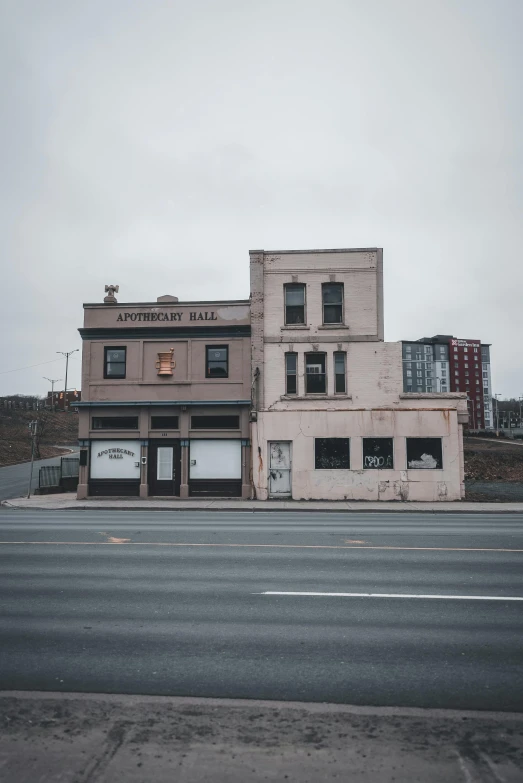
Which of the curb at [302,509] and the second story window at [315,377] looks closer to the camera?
the curb at [302,509]

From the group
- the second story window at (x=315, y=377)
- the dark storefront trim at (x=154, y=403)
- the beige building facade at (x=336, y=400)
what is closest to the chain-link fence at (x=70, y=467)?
the dark storefront trim at (x=154, y=403)

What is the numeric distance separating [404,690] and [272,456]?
19872 millimetres

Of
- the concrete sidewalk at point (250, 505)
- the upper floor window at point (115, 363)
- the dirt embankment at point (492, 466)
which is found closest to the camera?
the concrete sidewalk at point (250, 505)

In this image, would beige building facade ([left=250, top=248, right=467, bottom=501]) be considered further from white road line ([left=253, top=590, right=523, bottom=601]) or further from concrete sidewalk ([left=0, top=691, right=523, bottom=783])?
concrete sidewalk ([left=0, top=691, right=523, bottom=783])

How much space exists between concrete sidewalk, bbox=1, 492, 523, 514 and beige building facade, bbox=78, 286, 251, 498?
3.53 feet

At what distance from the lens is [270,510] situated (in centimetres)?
2189

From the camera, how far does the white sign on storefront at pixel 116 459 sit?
25859 mm

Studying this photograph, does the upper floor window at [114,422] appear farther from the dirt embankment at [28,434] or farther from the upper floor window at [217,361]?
the dirt embankment at [28,434]

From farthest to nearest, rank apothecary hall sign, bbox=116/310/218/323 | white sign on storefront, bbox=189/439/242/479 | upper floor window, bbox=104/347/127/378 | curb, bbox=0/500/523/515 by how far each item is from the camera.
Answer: upper floor window, bbox=104/347/127/378 < apothecary hall sign, bbox=116/310/218/323 < white sign on storefront, bbox=189/439/242/479 < curb, bbox=0/500/523/515

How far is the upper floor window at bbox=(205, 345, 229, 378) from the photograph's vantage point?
2595cm

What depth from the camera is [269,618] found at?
7.59 m

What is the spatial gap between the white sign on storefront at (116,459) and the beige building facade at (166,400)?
46mm

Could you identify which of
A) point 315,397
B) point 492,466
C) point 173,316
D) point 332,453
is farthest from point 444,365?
point 173,316

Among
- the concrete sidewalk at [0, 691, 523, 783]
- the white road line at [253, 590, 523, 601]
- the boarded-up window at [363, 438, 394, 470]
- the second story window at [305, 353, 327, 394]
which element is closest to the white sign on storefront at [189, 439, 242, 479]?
the second story window at [305, 353, 327, 394]
